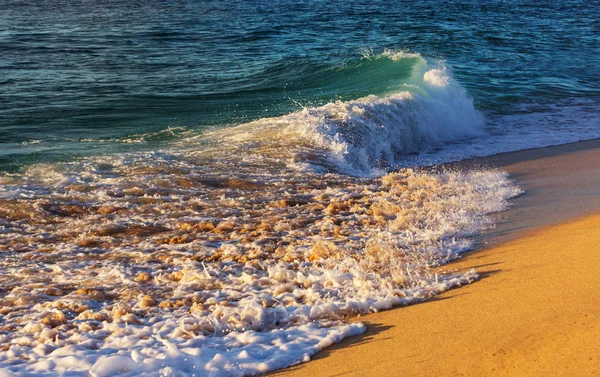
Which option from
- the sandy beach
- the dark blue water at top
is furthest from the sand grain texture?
the dark blue water at top

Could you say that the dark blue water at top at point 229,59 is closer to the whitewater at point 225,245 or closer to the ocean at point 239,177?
Answer: the ocean at point 239,177

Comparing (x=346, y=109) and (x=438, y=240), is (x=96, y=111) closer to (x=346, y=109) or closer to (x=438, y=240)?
(x=346, y=109)

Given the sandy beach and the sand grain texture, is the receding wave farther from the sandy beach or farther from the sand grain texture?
the sand grain texture

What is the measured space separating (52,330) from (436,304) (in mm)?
2527

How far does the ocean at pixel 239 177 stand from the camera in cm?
464

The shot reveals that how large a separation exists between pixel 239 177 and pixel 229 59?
31.5ft

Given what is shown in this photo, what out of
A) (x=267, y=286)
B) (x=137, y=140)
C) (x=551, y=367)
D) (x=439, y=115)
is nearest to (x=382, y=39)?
(x=439, y=115)

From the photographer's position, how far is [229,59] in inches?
687

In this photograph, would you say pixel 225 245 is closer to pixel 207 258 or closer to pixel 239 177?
pixel 207 258

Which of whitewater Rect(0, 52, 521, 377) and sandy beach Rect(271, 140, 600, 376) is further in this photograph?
whitewater Rect(0, 52, 521, 377)

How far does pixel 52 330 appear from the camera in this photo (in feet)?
14.9

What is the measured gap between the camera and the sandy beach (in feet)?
12.7

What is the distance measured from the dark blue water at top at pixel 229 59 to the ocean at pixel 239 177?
3.6 inches

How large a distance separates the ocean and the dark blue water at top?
0.09m
